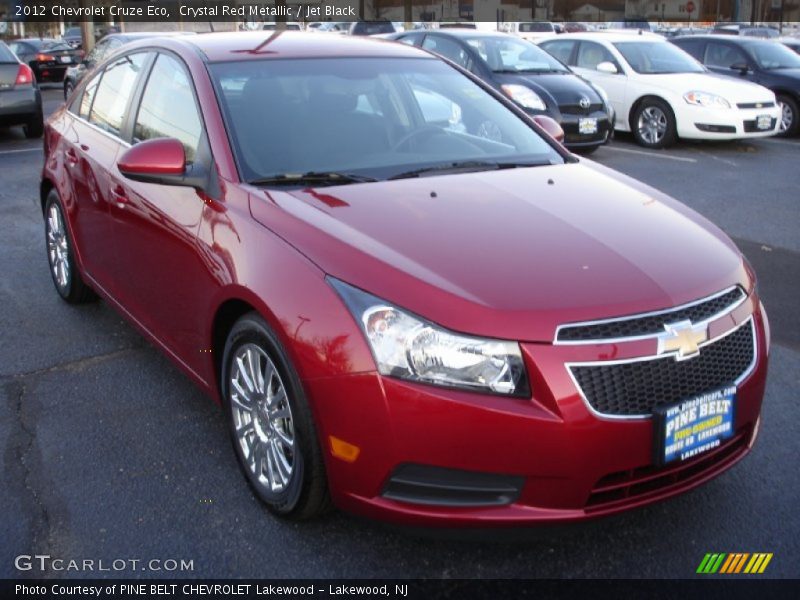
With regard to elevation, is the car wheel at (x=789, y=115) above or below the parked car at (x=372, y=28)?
below

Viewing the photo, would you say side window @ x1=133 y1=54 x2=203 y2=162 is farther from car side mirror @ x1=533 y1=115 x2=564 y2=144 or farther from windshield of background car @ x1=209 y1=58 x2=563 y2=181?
car side mirror @ x1=533 y1=115 x2=564 y2=144

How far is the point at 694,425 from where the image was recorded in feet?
8.48

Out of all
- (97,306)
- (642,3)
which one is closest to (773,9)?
(642,3)

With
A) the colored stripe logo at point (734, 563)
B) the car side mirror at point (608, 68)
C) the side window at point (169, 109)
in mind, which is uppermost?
the car side mirror at point (608, 68)

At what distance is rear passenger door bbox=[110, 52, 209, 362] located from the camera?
3.36 meters

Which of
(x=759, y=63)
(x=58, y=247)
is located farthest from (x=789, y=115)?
(x=58, y=247)

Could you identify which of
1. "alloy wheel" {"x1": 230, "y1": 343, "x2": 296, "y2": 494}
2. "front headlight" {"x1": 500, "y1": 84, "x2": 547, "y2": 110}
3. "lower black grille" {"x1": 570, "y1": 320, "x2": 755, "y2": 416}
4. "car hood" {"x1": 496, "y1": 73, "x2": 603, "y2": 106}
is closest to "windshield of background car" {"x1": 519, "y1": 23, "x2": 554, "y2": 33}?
"car hood" {"x1": 496, "y1": 73, "x2": 603, "y2": 106}

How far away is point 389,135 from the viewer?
12.3ft

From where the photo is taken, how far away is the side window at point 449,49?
37.4 ft

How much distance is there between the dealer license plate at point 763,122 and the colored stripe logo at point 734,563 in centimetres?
1006

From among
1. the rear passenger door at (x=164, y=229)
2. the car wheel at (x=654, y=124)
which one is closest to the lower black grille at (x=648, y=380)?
the rear passenger door at (x=164, y=229)

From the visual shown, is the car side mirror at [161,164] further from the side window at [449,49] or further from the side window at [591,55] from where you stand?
the side window at [591,55]

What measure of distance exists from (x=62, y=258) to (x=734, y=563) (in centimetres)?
405

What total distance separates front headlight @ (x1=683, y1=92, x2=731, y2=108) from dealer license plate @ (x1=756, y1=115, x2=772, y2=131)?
1.64 ft
